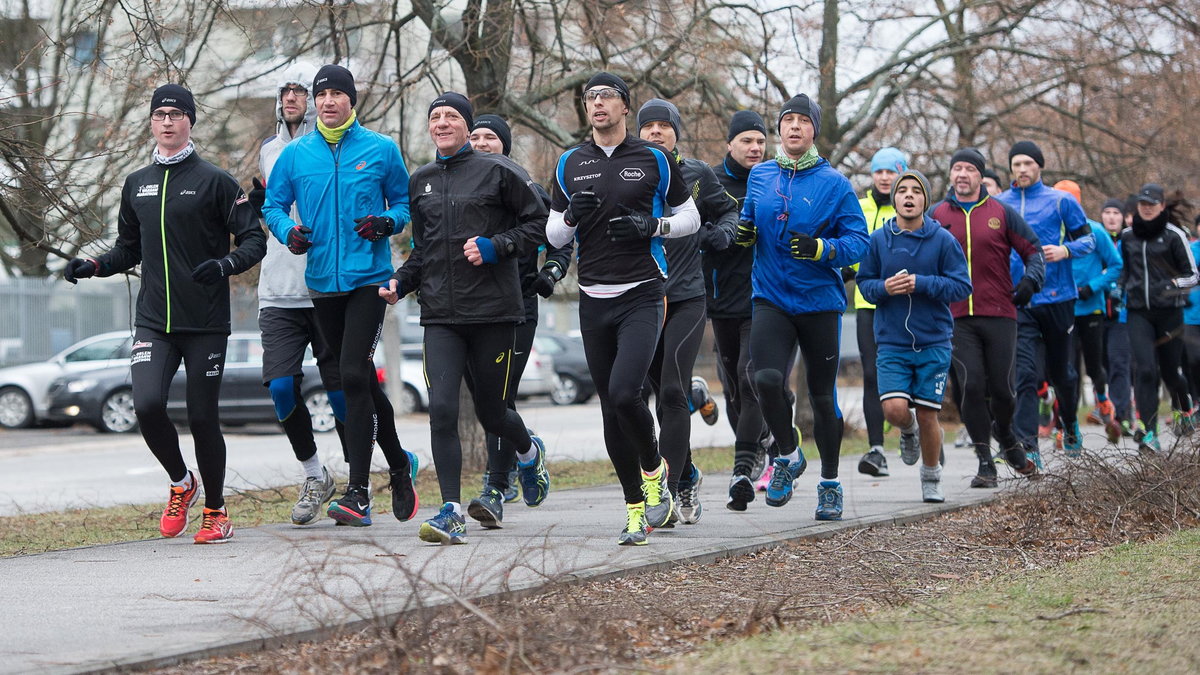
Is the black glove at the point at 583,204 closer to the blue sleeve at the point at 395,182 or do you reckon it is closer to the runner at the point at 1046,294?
the blue sleeve at the point at 395,182

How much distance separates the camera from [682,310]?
799 cm

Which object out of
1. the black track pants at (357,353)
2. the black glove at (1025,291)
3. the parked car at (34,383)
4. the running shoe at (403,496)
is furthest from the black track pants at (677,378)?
the parked car at (34,383)

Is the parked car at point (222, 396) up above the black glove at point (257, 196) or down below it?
below

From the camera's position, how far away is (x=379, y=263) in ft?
25.1

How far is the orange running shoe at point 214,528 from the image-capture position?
7.30 m

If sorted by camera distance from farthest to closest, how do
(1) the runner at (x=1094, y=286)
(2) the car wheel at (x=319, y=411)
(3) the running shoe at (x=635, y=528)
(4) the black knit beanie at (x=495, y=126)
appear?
(2) the car wheel at (x=319, y=411), (1) the runner at (x=1094, y=286), (4) the black knit beanie at (x=495, y=126), (3) the running shoe at (x=635, y=528)

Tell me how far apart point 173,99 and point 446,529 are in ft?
8.29

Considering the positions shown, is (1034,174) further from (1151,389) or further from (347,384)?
(347,384)

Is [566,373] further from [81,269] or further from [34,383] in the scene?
[81,269]

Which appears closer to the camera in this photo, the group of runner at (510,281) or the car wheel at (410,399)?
the group of runner at (510,281)

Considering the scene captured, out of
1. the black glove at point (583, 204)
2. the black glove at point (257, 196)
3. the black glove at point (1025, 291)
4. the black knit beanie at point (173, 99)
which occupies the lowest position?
the black glove at point (1025, 291)

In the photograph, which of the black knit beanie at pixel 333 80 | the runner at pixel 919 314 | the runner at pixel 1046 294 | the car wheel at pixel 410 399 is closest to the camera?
the black knit beanie at pixel 333 80

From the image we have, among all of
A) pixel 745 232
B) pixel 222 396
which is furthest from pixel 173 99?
pixel 222 396

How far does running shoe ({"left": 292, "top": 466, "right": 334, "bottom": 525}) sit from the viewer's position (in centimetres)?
814
